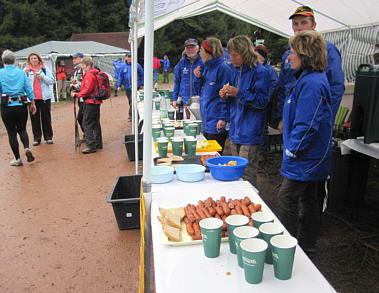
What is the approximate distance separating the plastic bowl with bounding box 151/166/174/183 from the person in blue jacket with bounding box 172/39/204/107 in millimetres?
3334

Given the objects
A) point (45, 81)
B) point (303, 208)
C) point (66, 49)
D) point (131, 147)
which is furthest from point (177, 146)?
point (66, 49)

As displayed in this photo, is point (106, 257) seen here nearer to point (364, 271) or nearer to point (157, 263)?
point (157, 263)

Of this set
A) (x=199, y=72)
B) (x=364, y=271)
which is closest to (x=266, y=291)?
(x=364, y=271)

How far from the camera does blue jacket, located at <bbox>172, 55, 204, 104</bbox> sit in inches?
223

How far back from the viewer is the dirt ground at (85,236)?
111 inches

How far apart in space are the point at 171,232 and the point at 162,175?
71 cm

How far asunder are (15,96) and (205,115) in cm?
357

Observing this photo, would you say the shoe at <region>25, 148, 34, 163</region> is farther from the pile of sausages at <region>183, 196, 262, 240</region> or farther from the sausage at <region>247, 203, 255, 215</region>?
the sausage at <region>247, 203, 255, 215</region>

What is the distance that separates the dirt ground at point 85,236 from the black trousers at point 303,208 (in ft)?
1.62

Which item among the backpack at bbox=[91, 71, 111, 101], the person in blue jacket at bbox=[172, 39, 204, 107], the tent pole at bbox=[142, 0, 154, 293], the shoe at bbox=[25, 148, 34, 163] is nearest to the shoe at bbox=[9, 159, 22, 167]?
the shoe at bbox=[25, 148, 34, 163]

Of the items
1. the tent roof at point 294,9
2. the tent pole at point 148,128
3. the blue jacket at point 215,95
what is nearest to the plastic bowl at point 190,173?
the tent pole at point 148,128

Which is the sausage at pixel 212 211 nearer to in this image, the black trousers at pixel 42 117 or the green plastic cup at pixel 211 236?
the green plastic cup at pixel 211 236

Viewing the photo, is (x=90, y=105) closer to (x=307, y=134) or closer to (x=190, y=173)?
(x=190, y=173)

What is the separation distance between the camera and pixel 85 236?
3.56 meters
